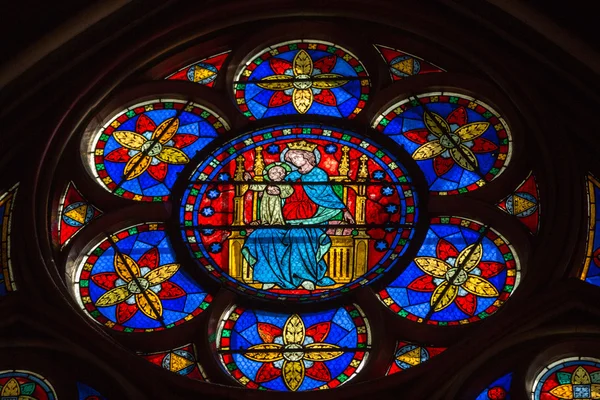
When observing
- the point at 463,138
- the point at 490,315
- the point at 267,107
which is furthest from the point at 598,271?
the point at 267,107

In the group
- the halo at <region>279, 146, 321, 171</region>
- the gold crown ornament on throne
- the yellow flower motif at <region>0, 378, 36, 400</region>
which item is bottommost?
the yellow flower motif at <region>0, 378, 36, 400</region>

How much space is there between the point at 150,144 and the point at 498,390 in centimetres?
372

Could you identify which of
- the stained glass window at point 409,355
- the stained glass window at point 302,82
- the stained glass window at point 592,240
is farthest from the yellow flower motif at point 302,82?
the stained glass window at point 409,355

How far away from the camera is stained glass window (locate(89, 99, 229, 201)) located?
14.6 metres

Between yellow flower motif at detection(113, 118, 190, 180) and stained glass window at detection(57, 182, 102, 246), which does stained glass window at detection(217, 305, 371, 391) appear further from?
yellow flower motif at detection(113, 118, 190, 180)

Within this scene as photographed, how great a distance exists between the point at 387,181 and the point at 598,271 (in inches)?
74.4

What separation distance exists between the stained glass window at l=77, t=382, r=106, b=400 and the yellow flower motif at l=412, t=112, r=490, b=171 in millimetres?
3324

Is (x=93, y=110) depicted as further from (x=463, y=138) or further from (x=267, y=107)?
(x=463, y=138)

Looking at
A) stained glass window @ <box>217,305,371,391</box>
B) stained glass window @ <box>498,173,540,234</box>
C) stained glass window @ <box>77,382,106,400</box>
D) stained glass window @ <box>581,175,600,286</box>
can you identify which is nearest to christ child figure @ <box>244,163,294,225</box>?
stained glass window @ <box>217,305,371,391</box>

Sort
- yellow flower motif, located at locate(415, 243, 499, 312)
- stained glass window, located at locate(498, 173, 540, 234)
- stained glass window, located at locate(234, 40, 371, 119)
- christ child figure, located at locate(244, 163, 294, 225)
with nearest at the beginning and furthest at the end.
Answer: yellow flower motif, located at locate(415, 243, 499, 312), stained glass window, located at locate(498, 173, 540, 234), christ child figure, located at locate(244, 163, 294, 225), stained glass window, located at locate(234, 40, 371, 119)

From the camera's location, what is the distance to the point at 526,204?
14.3 m

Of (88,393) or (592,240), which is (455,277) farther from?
(88,393)

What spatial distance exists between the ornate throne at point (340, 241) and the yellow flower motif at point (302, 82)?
86cm

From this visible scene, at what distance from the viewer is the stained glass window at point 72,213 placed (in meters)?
14.3
